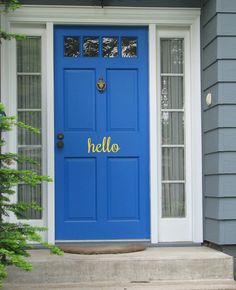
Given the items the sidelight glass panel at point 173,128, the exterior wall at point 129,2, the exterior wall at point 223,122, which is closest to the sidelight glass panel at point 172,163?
the sidelight glass panel at point 173,128

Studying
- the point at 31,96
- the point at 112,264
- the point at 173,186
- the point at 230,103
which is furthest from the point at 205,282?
the point at 31,96

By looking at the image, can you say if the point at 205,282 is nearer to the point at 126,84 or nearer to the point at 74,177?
A: the point at 74,177

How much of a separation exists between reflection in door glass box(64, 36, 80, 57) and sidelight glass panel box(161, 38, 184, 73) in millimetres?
778

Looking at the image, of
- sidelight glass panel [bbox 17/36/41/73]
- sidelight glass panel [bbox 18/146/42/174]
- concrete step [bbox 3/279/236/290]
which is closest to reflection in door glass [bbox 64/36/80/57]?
sidelight glass panel [bbox 17/36/41/73]

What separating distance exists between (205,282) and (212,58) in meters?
1.83

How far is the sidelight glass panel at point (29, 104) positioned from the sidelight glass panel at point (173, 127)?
44.4 inches

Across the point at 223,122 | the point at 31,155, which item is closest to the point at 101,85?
the point at 31,155

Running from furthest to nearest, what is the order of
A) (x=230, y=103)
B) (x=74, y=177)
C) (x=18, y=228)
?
(x=74, y=177) < (x=230, y=103) < (x=18, y=228)

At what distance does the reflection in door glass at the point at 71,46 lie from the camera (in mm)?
4957

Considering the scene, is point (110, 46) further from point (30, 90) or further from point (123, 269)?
point (123, 269)

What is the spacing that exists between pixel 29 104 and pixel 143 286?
1.93m

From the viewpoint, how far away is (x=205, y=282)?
418 centimetres

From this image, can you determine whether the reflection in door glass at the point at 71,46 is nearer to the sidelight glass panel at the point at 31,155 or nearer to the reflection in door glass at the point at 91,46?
the reflection in door glass at the point at 91,46

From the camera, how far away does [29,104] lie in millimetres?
4953
